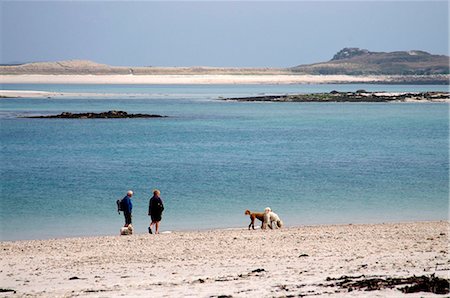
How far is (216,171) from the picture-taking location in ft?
93.9

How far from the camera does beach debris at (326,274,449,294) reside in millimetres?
8711

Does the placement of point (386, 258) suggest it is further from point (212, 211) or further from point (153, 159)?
point (153, 159)

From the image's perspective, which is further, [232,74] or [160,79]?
[232,74]

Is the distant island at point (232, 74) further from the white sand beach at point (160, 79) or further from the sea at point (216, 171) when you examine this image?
the sea at point (216, 171)

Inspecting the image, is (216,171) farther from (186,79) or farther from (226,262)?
(186,79)

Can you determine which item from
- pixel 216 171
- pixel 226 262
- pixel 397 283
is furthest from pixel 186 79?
pixel 397 283

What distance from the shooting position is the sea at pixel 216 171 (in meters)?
19.1

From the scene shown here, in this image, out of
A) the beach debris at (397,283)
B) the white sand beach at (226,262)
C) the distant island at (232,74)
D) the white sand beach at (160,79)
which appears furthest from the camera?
the distant island at (232,74)

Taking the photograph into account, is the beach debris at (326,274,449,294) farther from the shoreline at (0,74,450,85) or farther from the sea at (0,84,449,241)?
the shoreline at (0,74,450,85)

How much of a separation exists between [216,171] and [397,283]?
1961cm

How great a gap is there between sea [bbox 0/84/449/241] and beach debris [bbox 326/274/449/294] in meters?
7.96

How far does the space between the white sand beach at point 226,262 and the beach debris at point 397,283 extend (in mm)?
104

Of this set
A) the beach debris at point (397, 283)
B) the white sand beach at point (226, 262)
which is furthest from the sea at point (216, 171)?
the beach debris at point (397, 283)

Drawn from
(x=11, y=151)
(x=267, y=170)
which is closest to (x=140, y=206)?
(x=267, y=170)
